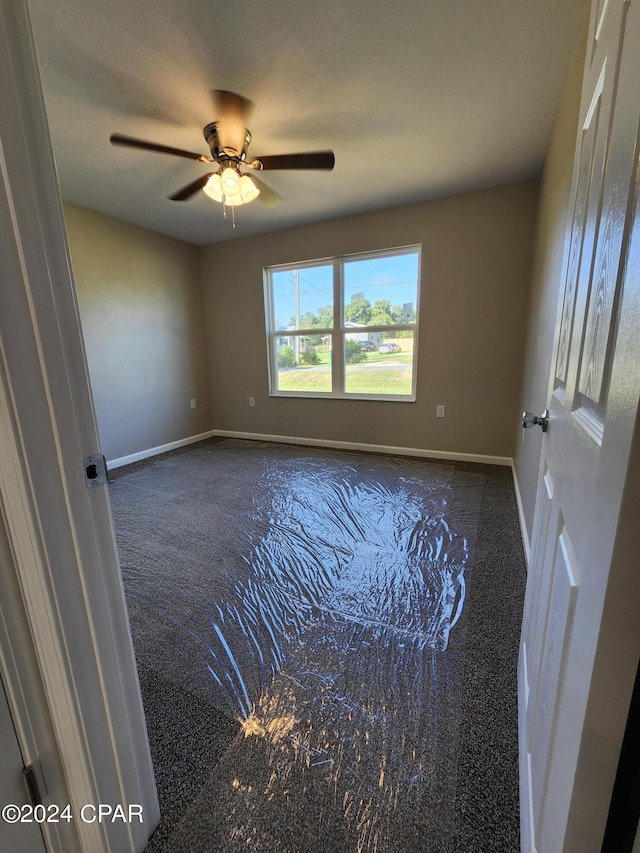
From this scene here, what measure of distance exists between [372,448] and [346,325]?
1444 millimetres

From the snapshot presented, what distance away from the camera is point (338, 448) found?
407cm

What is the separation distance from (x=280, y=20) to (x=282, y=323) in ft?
9.35

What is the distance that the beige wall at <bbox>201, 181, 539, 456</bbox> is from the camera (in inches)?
120

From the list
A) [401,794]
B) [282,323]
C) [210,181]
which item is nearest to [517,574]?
[401,794]

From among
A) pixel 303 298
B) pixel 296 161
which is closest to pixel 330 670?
pixel 296 161

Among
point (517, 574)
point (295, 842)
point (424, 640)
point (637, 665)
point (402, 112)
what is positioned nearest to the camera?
point (637, 665)

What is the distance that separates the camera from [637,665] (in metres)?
0.39

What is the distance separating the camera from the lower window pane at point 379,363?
3.66 meters

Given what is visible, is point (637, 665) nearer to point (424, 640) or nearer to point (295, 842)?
point (295, 842)

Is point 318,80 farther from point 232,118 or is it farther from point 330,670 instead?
point 330,670

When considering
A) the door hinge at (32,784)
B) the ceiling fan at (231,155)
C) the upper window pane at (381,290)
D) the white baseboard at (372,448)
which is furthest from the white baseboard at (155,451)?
the door hinge at (32,784)

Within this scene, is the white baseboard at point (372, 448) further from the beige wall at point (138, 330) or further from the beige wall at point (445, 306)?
the beige wall at point (138, 330)

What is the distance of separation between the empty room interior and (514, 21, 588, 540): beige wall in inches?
1.6

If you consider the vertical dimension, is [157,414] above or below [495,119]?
below
